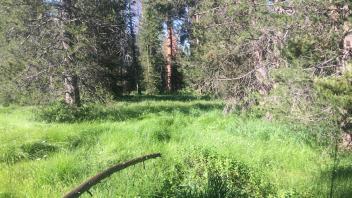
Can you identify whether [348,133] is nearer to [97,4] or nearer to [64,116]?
[64,116]

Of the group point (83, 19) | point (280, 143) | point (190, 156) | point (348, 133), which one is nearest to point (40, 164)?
point (190, 156)

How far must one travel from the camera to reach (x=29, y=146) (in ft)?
29.0

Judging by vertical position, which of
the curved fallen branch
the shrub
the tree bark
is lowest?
the shrub

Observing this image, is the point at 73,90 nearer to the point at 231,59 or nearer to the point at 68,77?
the point at 68,77

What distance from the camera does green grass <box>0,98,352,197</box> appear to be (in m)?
6.23

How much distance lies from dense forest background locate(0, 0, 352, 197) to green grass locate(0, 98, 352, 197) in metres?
0.49

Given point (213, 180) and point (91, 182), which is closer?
point (91, 182)

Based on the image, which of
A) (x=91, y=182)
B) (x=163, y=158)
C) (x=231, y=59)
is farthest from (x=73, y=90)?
(x=91, y=182)

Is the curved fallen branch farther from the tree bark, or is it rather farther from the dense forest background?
the tree bark

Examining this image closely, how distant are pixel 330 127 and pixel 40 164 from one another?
5.96 meters

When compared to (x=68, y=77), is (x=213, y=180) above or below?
below

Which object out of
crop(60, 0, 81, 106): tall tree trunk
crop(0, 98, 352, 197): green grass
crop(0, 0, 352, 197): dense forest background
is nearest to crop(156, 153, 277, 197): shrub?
crop(0, 98, 352, 197): green grass

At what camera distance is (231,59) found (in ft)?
57.6

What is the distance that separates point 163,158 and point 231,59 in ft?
34.4
